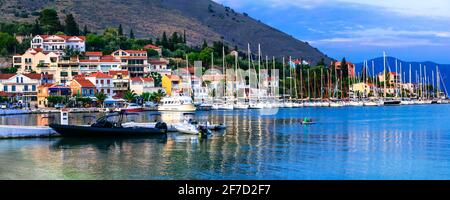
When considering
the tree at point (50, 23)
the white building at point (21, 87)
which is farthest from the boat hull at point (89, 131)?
the tree at point (50, 23)

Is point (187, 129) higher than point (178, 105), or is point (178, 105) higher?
point (178, 105)

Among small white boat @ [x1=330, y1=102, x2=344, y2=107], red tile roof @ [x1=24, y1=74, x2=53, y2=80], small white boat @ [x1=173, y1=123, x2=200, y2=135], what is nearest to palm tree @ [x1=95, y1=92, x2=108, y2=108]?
red tile roof @ [x1=24, y1=74, x2=53, y2=80]

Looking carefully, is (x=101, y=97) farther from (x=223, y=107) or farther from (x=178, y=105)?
(x=223, y=107)

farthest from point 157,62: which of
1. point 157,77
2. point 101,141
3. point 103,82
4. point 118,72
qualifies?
point 101,141

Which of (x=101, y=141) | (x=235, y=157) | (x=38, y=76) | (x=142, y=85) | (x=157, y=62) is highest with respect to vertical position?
(x=157, y=62)

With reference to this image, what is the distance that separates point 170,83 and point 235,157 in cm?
3971

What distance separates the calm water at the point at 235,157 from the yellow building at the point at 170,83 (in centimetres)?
3220

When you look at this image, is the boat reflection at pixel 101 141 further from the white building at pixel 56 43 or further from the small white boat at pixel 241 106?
the white building at pixel 56 43

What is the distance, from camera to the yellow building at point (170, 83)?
175ft

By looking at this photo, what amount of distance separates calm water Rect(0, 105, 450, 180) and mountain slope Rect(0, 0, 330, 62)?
228 ft

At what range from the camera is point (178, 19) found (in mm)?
118500

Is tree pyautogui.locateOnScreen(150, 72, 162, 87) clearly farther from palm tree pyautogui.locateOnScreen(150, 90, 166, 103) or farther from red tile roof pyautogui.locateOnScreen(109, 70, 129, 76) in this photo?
palm tree pyautogui.locateOnScreen(150, 90, 166, 103)

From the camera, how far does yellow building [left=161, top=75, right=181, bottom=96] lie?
175 feet
